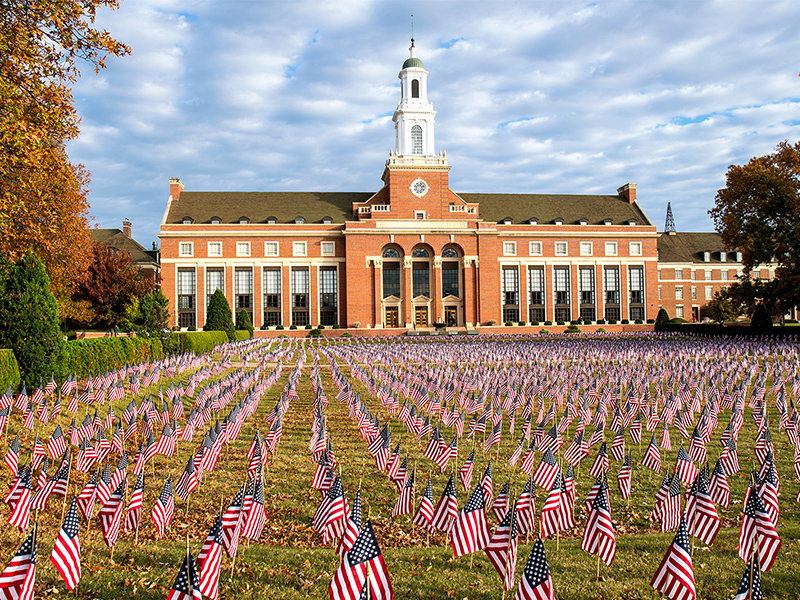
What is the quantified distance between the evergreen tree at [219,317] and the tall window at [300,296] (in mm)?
23493

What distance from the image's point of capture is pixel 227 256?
228 feet

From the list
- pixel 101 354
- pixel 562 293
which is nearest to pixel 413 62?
pixel 562 293

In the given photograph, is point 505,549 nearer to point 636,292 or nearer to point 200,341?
point 200,341

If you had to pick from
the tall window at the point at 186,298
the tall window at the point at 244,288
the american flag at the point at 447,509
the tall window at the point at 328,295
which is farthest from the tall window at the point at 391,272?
the american flag at the point at 447,509

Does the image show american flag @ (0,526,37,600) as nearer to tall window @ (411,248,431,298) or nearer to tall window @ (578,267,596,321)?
tall window @ (411,248,431,298)

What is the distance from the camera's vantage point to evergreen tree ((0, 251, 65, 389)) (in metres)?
15.6

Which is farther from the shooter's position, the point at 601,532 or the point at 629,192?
the point at 629,192

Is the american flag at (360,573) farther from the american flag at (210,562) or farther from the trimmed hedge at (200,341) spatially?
the trimmed hedge at (200,341)

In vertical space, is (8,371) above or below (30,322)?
below

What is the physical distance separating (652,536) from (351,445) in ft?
22.6

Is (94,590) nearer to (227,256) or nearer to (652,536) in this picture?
(652,536)

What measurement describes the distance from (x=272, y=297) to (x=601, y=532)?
66192 mm

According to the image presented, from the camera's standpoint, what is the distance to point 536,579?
458cm

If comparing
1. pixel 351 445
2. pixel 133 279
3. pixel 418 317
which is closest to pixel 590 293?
pixel 418 317
